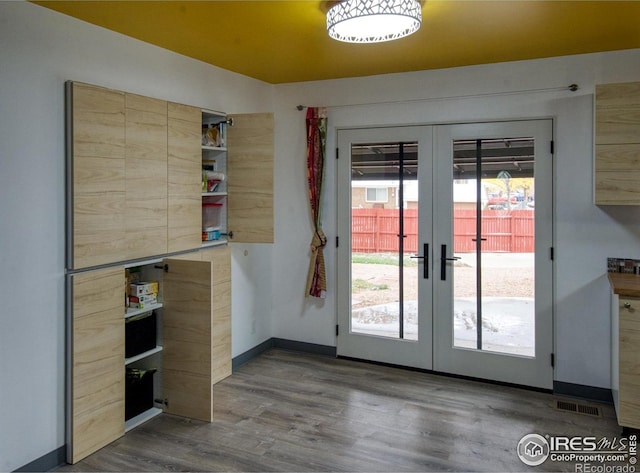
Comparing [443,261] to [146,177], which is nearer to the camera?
[146,177]

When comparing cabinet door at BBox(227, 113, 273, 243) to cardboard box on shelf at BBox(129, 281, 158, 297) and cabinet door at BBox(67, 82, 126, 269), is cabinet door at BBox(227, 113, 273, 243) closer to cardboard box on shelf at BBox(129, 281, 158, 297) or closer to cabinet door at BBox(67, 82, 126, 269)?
cardboard box on shelf at BBox(129, 281, 158, 297)

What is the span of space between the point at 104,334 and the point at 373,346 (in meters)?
2.41

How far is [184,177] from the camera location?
370 cm

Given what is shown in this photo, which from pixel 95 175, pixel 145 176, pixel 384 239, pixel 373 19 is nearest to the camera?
pixel 373 19

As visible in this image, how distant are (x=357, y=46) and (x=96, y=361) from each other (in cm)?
269

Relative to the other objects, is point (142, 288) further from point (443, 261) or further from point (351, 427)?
point (443, 261)

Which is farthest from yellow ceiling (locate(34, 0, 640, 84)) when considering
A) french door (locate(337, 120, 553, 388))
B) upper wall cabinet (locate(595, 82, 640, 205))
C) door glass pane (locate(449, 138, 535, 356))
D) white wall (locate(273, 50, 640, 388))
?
door glass pane (locate(449, 138, 535, 356))

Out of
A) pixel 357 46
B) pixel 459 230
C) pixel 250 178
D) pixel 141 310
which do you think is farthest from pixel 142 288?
pixel 459 230

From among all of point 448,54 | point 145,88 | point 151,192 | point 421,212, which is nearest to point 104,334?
point 151,192

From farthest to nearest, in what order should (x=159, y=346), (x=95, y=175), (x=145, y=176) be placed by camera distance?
(x=159, y=346) < (x=145, y=176) < (x=95, y=175)

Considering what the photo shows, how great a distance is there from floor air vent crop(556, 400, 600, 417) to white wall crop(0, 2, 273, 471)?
337cm

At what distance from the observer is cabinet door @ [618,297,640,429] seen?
310 cm

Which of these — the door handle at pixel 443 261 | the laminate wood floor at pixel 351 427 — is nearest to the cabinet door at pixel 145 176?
the laminate wood floor at pixel 351 427

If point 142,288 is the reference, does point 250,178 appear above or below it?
above
